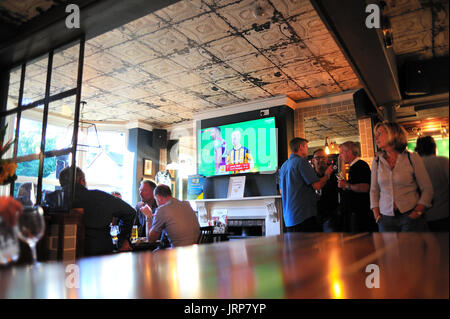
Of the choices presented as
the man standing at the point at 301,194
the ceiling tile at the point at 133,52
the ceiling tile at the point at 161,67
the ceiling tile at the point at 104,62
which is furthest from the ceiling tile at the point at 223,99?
the man standing at the point at 301,194

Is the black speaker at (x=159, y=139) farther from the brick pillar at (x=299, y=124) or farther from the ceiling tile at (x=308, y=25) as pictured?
the ceiling tile at (x=308, y=25)

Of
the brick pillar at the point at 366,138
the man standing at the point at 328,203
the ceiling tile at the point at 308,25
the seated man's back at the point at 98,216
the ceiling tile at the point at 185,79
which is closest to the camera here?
the seated man's back at the point at 98,216

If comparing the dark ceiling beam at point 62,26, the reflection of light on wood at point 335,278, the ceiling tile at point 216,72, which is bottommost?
the reflection of light on wood at point 335,278

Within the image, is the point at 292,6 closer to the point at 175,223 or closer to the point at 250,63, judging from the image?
the point at 250,63

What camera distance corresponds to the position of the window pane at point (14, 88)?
3.97 metres

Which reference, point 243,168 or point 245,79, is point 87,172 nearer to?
point 243,168

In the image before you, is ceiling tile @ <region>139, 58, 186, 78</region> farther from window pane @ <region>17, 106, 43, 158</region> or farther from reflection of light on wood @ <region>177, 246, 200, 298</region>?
reflection of light on wood @ <region>177, 246, 200, 298</region>

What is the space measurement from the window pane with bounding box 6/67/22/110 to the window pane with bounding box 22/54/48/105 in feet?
0.55

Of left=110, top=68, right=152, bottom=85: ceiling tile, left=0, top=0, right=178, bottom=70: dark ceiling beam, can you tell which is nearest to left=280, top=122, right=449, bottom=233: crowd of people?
left=0, top=0, right=178, bottom=70: dark ceiling beam

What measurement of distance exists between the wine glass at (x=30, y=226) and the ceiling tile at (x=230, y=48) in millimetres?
3654

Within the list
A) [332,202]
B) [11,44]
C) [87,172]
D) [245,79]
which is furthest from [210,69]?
[87,172]

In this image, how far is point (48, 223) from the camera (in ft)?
9.26

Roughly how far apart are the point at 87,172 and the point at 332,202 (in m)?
5.51

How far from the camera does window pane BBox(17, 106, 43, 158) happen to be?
357 cm
